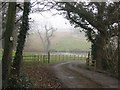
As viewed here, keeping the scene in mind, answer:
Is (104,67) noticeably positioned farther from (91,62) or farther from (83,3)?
(83,3)

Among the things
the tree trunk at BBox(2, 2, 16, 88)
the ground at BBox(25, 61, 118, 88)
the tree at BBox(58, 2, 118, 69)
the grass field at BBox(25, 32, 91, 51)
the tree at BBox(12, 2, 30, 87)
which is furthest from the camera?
the grass field at BBox(25, 32, 91, 51)

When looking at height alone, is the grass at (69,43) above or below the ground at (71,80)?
above

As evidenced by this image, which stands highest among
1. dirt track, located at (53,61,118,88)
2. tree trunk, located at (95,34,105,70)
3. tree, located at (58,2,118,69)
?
tree, located at (58,2,118,69)

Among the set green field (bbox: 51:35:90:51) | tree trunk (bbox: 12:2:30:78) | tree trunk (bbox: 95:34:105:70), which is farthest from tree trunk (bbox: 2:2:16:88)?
green field (bbox: 51:35:90:51)

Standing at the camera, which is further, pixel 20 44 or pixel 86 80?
pixel 86 80

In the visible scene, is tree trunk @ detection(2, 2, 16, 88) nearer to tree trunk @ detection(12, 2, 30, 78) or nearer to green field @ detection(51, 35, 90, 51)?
tree trunk @ detection(12, 2, 30, 78)

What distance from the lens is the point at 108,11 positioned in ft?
101

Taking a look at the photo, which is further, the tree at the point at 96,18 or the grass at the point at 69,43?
the grass at the point at 69,43

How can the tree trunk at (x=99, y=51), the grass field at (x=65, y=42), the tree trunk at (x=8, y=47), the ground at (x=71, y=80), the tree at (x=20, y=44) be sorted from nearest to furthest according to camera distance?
the tree trunk at (x=8, y=47) < the tree at (x=20, y=44) < the ground at (x=71, y=80) < the tree trunk at (x=99, y=51) < the grass field at (x=65, y=42)

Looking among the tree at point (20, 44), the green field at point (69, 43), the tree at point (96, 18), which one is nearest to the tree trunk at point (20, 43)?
the tree at point (20, 44)

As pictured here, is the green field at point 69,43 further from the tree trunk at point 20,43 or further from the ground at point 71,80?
the tree trunk at point 20,43

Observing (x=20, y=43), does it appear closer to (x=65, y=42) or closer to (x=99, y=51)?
(x=99, y=51)

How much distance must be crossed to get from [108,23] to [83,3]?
444cm

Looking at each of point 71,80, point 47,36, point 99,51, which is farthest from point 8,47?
point 47,36
